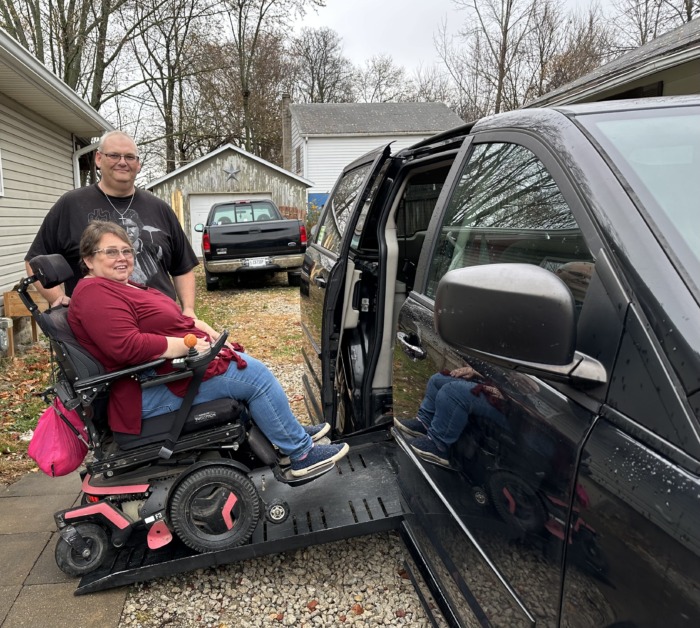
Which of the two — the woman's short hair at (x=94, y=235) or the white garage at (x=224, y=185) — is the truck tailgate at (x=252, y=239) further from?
the white garage at (x=224, y=185)

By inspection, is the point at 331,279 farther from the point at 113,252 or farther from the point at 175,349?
the point at 113,252

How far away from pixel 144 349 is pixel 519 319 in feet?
5.50

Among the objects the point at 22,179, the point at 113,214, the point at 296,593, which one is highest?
the point at 22,179

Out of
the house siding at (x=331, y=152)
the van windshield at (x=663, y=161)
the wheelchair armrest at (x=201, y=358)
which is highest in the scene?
the house siding at (x=331, y=152)

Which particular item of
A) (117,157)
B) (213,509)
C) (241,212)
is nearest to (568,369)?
(213,509)

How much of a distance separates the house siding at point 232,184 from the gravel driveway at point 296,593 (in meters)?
18.8

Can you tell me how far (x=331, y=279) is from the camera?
294 centimetres

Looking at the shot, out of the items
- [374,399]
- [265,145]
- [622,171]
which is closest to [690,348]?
[622,171]

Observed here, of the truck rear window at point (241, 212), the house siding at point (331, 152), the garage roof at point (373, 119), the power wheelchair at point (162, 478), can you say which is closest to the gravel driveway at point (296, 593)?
the power wheelchair at point (162, 478)

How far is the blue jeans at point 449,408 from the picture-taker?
1572 millimetres

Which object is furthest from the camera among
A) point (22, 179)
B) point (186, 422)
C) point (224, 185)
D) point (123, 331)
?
point (224, 185)

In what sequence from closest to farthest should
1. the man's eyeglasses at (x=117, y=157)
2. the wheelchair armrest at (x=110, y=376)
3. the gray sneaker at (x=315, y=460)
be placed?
the wheelchair armrest at (x=110, y=376) < the gray sneaker at (x=315, y=460) < the man's eyeglasses at (x=117, y=157)

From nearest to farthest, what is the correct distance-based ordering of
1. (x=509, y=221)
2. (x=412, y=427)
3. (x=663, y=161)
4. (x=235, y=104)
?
(x=663, y=161) < (x=509, y=221) < (x=412, y=427) < (x=235, y=104)

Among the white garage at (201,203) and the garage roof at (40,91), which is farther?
the white garage at (201,203)
